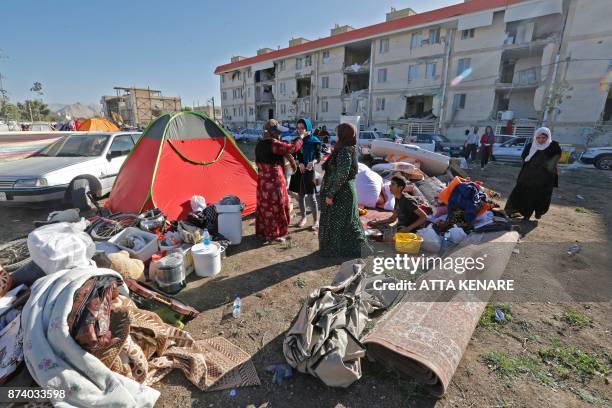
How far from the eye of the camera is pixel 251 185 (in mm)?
5723

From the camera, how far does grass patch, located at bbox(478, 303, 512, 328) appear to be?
2.78m

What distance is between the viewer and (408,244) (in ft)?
13.3

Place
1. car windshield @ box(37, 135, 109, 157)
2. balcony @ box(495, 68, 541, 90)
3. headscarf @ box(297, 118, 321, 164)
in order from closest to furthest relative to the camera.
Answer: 1. headscarf @ box(297, 118, 321, 164)
2. car windshield @ box(37, 135, 109, 157)
3. balcony @ box(495, 68, 541, 90)

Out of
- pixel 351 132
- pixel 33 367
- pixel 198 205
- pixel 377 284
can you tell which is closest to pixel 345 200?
pixel 351 132

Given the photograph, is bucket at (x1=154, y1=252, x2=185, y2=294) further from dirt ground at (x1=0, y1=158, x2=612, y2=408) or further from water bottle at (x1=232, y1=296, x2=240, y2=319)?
water bottle at (x1=232, y1=296, x2=240, y2=319)

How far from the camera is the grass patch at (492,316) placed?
9.12 ft

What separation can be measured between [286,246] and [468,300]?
97.7 inches

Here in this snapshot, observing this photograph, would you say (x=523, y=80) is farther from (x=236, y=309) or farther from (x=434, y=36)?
(x=236, y=309)

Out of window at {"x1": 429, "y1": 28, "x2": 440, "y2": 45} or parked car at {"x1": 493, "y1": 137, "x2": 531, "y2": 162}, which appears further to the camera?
window at {"x1": 429, "y1": 28, "x2": 440, "y2": 45}

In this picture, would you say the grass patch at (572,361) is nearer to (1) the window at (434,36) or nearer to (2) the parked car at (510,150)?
(2) the parked car at (510,150)

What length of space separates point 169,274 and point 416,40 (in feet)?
83.6

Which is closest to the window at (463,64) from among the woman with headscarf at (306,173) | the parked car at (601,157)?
the parked car at (601,157)

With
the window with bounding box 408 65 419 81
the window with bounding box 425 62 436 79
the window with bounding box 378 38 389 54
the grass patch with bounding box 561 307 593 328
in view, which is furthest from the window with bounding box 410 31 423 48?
the grass patch with bounding box 561 307 593 328

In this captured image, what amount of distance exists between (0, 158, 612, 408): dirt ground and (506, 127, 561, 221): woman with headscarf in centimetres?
58
